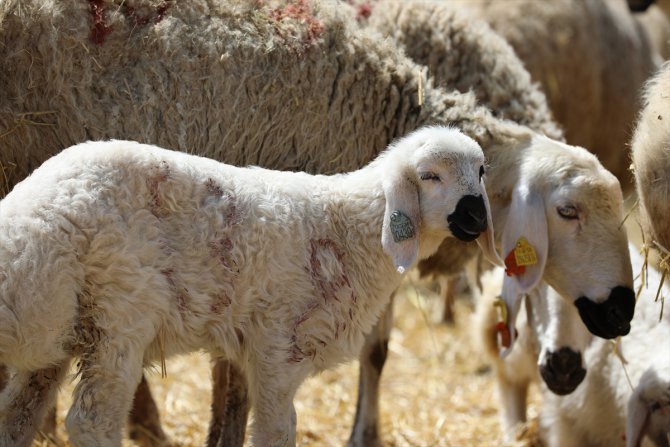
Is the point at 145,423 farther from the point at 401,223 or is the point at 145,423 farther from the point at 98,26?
the point at 401,223

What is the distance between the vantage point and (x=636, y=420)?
478 cm

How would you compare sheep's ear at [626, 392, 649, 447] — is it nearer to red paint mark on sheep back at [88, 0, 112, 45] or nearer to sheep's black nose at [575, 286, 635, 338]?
sheep's black nose at [575, 286, 635, 338]

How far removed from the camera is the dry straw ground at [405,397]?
6211 millimetres

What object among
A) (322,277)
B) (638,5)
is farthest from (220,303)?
(638,5)

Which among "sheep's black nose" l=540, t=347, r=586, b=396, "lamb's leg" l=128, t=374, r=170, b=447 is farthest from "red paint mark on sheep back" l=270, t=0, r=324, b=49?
"lamb's leg" l=128, t=374, r=170, b=447

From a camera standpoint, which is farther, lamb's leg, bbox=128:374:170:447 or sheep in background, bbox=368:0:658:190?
sheep in background, bbox=368:0:658:190

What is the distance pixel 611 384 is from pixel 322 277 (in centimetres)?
215

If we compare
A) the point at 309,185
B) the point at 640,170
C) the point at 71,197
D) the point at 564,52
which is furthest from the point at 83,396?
the point at 564,52

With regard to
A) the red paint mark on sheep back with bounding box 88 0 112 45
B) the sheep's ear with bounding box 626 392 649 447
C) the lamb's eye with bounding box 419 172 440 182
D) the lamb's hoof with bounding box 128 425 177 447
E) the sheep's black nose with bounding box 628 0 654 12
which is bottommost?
the lamb's hoof with bounding box 128 425 177 447

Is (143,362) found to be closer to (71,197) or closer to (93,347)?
(93,347)

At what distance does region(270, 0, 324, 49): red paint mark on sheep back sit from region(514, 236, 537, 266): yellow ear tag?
1.29 meters

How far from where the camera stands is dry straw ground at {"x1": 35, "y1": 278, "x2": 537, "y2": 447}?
6211 millimetres

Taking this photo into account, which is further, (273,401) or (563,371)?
(563,371)

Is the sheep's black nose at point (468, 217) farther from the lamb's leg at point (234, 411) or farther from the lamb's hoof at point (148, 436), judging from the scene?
the lamb's hoof at point (148, 436)
